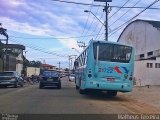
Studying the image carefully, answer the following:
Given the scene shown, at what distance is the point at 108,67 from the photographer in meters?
24.5

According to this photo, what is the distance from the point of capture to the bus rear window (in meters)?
24.6

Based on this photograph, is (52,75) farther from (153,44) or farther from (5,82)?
(153,44)

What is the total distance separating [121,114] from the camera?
639 inches

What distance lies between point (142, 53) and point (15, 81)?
56.0 feet

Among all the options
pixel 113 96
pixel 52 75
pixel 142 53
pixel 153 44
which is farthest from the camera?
pixel 142 53

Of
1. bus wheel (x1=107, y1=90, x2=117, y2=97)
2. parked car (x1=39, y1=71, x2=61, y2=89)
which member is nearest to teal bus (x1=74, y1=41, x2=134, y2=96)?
bus wheel (x1=107, y1=90, x2=117, y2=97)

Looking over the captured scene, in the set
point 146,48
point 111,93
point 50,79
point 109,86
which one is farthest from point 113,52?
point 146,48

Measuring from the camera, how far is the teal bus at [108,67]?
24.5 metres

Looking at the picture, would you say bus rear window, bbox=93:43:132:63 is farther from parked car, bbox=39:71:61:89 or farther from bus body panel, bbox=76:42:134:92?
parked car, bbox=39:71:61:89

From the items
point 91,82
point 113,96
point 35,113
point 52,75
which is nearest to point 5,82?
point 52,75

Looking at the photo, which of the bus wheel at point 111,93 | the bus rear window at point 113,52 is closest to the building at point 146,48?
the bus wheel at point 111,93

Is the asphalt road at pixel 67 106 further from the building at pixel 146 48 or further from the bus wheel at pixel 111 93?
the building at pixel 146 48

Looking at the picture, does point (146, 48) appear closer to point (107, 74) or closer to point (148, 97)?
point (148, 97)

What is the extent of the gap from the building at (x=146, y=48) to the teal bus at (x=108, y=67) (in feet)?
63.2
